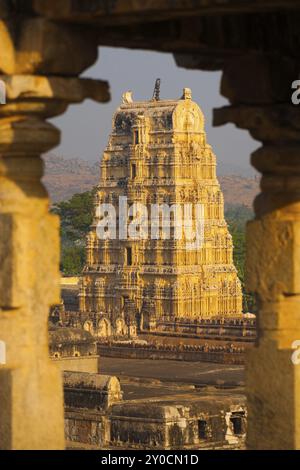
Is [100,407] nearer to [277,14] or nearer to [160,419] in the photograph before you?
[160,419]

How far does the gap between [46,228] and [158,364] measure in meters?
45.7

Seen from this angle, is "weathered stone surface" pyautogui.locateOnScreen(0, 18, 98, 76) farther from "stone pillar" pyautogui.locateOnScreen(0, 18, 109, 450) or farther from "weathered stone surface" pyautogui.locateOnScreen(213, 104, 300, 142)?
"weathered stone surface" pyautogui.locateOnScreen(213, 104, 300, 142)

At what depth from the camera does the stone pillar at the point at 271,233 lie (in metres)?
8.95

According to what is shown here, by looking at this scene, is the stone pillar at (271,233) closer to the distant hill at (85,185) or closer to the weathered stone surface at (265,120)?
the weathered stone surface at (265,120)

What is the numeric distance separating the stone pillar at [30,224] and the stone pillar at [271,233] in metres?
1.05

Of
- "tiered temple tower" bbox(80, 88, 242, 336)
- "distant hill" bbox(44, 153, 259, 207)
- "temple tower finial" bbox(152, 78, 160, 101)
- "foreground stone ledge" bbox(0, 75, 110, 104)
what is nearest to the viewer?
"foreground stone ledge" bbox(0, 75, 110, 104)

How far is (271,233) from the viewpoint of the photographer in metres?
9.02

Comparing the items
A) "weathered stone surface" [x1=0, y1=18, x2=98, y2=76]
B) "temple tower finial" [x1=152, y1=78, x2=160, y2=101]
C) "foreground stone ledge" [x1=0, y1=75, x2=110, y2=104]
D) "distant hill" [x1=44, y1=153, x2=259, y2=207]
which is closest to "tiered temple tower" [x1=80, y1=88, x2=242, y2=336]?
"temple tower finial" [x1=152, y1=78, x2=160, y2=101]

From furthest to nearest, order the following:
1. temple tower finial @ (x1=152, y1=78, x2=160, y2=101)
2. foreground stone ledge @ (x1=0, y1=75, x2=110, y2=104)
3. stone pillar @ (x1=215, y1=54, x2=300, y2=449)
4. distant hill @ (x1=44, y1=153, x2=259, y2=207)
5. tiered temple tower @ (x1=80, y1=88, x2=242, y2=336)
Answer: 1. distant hill @ (x1=44, y1=153, x2=259, y2=207)
2. temple tower finial @ (x1=152, y1=78, x2=160, y2=101)
3. tiered temple tower @ (x1=80, y1=88, x2=242, y2=336)
4. stone pillar @ (x1=215, y1=54, x2=300, y2=449)
5. foreground stone ledge @ (x1=0, y1=75, x2=110, y2=104)

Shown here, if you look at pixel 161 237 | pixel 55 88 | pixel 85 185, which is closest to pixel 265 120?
pixel 55 88

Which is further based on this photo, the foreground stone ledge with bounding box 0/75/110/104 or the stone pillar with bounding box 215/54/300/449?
the stone pillar with bounding box 215/54/300/449

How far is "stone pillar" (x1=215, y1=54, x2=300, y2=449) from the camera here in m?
8.95

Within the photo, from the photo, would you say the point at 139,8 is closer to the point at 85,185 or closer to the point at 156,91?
the point at 156,91

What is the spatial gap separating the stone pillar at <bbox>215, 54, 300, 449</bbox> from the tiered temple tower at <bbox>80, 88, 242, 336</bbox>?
54.9 meters
